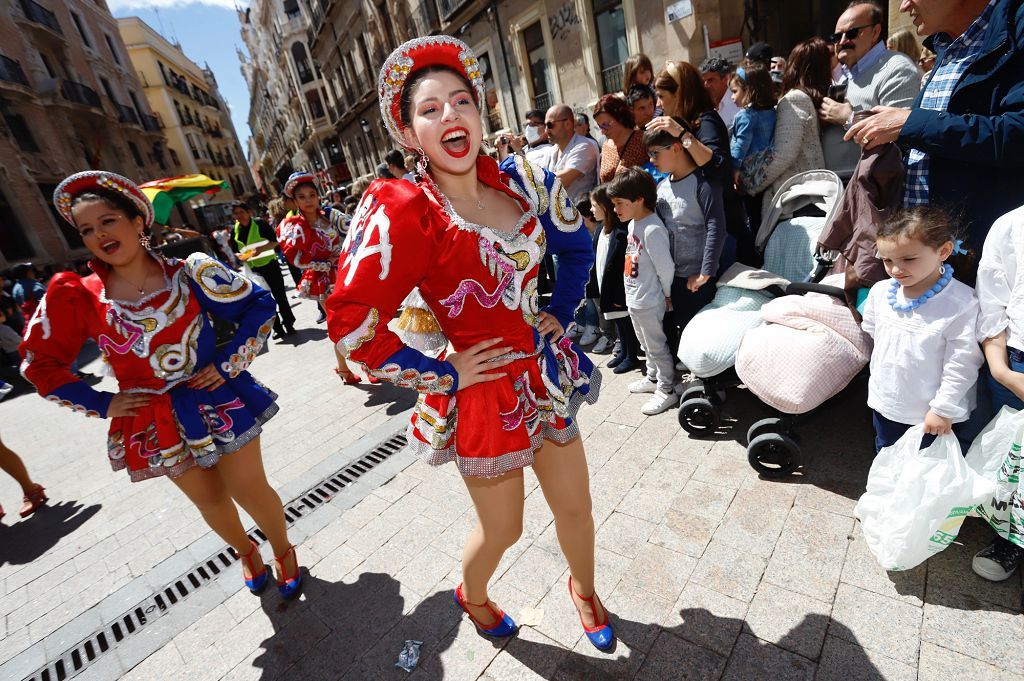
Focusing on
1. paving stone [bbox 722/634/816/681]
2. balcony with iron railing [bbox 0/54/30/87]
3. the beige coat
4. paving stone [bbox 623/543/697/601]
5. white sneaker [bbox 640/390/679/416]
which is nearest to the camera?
paving stone [bbox 722/634/816/681]

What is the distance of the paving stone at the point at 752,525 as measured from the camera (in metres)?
2.39

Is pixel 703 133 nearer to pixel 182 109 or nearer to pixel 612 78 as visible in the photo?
pixel 612 78

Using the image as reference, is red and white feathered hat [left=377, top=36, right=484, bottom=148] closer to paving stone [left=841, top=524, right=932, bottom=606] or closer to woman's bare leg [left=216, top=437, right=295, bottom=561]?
woman's bare leg [left=216, top=437, right=295, bottom=561]

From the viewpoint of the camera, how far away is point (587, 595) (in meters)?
2.09

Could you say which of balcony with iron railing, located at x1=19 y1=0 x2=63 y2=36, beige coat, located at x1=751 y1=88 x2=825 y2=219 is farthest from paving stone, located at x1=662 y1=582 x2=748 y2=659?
balcony with iron railing, located at x1=19 y1=0 x2=63 y2=36

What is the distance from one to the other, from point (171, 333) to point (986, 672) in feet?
11.3

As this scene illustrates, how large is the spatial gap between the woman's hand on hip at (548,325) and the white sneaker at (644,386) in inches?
91.2

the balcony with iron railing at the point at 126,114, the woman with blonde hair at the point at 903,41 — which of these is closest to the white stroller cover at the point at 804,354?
the woman with blonde hair at the point at 903,41

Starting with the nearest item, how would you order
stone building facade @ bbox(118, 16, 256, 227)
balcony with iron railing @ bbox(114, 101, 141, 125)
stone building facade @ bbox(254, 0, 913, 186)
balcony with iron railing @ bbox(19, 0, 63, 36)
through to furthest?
stone building facade @ bbox(254, 0, 913, 186) < balcony with iron railing @ bbox(19, 0, 63, 36) < balcony with iron railing @ bbox(114, 101, 141, 125) < stone building facade @ bbox(118, 16, 256, 227)

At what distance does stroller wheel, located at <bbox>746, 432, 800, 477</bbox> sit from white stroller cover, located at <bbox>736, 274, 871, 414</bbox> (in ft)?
0.59

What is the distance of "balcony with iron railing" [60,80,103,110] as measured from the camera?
23359 millimetres

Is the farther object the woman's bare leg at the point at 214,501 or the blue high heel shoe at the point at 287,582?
the blue high heel shoe at the point at 287,582

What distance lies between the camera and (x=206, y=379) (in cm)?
240

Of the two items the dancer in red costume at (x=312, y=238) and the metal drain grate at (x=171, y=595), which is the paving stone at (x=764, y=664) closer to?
the metal drain grate at (x=171, y=595)
